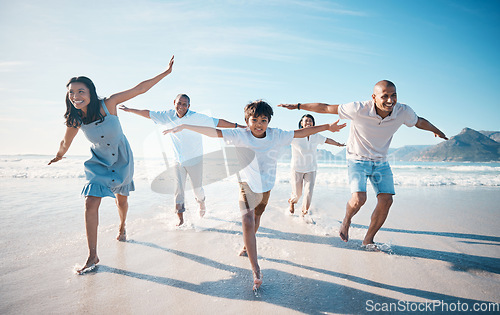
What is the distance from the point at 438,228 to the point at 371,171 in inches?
93.8

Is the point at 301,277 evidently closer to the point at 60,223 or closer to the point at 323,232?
the point at 323,232

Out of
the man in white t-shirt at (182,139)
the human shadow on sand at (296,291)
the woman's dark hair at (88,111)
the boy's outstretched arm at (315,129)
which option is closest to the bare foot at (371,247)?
the human shadow on sand at (296,291)

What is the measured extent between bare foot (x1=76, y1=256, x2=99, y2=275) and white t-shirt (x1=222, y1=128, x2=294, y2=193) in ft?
6.35

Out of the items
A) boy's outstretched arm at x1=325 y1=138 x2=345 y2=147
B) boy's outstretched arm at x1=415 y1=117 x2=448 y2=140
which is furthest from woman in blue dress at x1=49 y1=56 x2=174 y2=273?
boy's outstretched arm at x1=325 y1=138 x2=345 y2=147

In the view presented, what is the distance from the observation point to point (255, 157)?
2812mm

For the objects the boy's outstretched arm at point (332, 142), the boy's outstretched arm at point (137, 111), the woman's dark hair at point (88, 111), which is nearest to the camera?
the woman's dark hair at point (88, 111)

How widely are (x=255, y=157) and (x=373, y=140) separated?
1897 millimetres

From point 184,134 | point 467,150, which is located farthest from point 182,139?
point 467,150

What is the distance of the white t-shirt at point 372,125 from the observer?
3447 mm

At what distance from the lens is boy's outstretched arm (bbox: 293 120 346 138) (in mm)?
2994

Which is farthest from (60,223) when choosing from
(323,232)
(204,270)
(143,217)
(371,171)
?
(371,171)

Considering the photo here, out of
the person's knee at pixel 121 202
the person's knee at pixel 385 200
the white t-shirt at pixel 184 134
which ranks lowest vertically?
the person's knee at pixel 121 202

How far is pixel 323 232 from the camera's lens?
429 centimetres

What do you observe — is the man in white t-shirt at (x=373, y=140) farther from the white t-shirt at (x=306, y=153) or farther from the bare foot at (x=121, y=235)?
the bare foot at (x=121, y=235)
